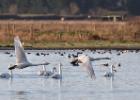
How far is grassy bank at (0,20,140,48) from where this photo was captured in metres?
59.5

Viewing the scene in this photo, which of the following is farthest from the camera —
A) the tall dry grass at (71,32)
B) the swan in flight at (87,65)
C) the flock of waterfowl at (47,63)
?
the tall dry grass at (71,32)

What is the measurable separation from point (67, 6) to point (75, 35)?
164 ft

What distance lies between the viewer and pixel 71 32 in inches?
2482

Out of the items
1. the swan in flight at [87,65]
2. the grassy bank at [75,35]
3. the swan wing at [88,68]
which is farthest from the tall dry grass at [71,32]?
the swan wing at [88,68]

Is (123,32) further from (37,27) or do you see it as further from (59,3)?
(59,3)

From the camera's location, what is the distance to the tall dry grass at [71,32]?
200ft

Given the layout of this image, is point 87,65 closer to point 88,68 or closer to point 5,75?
point 88,68

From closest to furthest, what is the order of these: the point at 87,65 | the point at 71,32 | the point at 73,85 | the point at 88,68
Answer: the point at 88,68 < the point at 87,65 < the point at 73,85 < the point at 71,32

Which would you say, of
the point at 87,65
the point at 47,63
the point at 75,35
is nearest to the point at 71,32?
the point at 75,35

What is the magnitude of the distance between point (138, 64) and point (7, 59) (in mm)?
7177

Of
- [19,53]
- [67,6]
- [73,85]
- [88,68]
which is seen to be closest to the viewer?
[88,68]

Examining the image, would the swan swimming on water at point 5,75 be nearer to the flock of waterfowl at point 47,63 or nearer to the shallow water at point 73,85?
the flock of waterfowl at point 47,63

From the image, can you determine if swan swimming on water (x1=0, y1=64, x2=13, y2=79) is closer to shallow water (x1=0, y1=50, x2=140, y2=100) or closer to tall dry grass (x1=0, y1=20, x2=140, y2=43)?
shallow water (x1=0, y1=50, x2=140, y2=100)

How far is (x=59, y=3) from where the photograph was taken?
109812 millimetres
